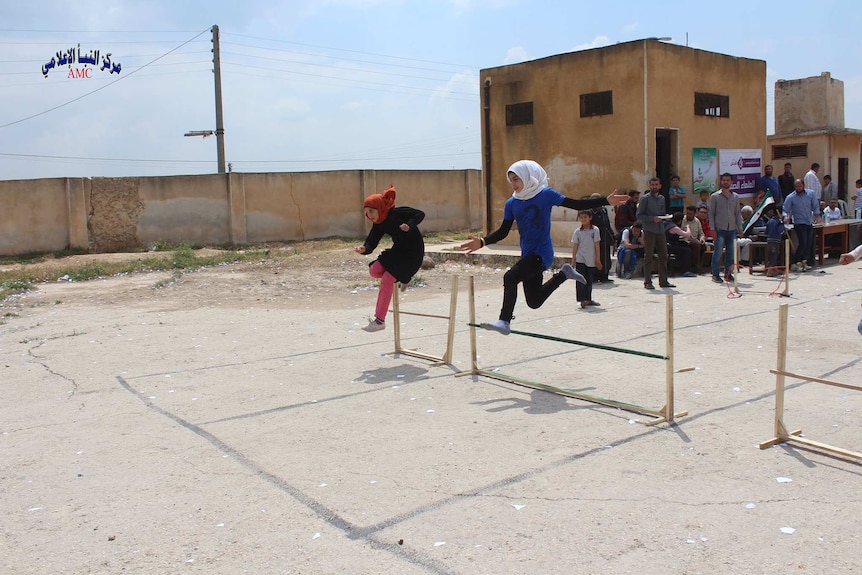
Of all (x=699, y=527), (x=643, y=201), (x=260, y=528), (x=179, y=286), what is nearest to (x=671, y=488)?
(x=699, y=527)

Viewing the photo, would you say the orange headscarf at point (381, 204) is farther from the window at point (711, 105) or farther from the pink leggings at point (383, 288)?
the window at point (711, 105)

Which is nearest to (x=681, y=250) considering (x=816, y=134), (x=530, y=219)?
(x=530, y=219)

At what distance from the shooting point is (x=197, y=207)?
2539 cm

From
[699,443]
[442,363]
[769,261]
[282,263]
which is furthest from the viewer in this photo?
[282,263]

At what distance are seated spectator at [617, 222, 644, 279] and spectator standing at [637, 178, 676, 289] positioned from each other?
3.85 ft

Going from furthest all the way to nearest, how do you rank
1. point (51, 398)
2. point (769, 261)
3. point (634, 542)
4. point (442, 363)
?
point (769, 261) → point (442, 363) → point (51, 398) → point (634, 542)

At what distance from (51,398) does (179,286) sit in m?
9.04

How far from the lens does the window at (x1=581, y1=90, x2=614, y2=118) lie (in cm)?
1797

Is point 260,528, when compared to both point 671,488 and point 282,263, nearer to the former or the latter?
point 671,488

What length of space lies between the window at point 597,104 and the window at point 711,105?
2.15 metres

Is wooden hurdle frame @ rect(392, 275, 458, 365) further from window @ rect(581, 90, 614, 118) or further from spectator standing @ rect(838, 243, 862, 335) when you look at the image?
window @ rect(581, 90, 614, 118)

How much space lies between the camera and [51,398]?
7.04 metres

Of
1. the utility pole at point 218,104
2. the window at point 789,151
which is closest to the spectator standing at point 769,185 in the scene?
the window at point 789,151

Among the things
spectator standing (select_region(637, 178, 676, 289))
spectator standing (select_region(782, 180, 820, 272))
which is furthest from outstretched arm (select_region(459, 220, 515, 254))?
spectator standing (select_region(782, 180, 820, 272))
